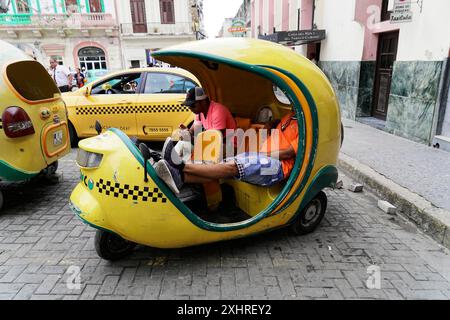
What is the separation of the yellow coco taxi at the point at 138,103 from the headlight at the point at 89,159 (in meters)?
3.47

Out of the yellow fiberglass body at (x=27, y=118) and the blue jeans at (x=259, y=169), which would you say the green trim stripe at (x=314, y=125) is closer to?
the blue jeans at (x=259, y=169)

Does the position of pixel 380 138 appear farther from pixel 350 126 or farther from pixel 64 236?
pixel 64 236

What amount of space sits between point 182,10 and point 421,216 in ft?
88.9

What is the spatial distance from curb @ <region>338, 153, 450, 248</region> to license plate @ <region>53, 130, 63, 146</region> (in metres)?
4.29

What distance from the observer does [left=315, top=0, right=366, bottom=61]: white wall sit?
854cm

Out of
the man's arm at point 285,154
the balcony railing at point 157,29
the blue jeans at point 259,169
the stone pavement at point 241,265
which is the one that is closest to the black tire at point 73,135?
the stone pavement at point 241,265

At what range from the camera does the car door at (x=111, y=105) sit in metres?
6.20

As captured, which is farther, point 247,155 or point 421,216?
point 421,216

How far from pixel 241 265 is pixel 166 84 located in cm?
427

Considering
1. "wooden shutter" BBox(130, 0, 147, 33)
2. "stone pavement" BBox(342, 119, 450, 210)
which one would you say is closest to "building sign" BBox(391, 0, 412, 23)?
"stone pavement" BBox(342, 119, 450, 210)

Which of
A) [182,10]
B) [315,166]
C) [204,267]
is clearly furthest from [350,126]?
[182,10]

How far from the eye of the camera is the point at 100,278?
2.69 meters

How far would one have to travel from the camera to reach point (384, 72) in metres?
7.98
